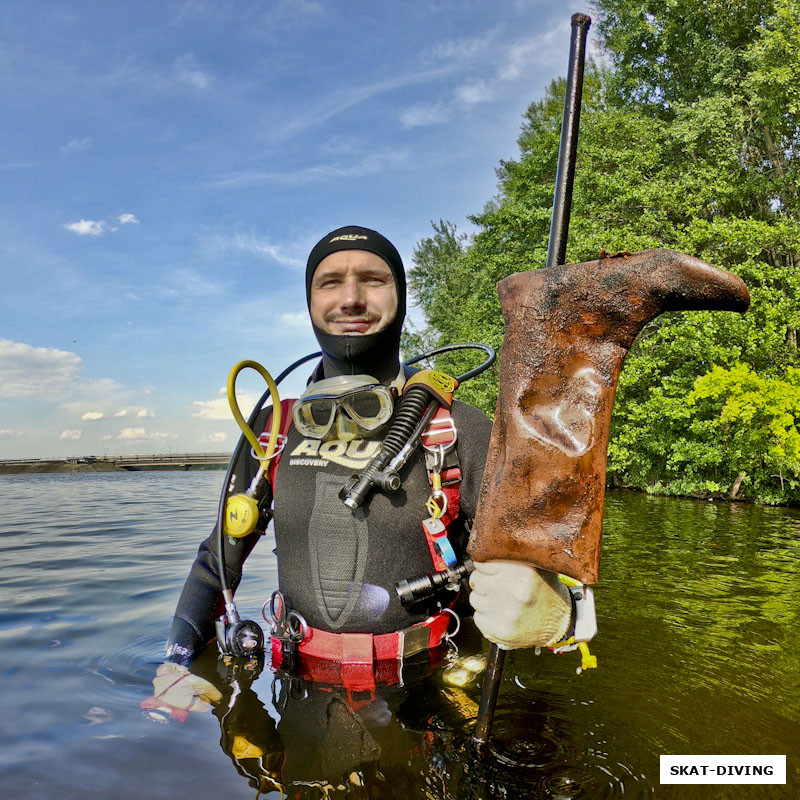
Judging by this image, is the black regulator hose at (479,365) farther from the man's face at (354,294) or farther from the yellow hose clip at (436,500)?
the yellow hose clip at (436,500)

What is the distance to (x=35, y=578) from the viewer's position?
5.62 meters

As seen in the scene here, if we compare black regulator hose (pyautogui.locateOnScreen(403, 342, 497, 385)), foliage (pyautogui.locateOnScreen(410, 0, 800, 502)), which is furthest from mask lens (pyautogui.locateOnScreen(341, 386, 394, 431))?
foliage (pyautogui.locateOnScreen(410, 0, 800, 502))

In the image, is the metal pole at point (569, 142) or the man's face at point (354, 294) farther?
the man's face at point (354, 294)

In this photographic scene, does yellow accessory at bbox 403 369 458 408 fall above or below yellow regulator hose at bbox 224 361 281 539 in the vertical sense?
above

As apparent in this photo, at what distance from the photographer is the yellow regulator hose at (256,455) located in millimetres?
2555

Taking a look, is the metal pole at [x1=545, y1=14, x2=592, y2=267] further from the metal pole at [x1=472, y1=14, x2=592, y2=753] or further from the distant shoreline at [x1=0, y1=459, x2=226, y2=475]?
the distant shoreline at [x1=0, y1=459, x2=226, y2=475]

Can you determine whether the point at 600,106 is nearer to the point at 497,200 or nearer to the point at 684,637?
the point at 497,200

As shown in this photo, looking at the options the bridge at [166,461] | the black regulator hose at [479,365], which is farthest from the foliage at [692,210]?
the bridge at [166,461]

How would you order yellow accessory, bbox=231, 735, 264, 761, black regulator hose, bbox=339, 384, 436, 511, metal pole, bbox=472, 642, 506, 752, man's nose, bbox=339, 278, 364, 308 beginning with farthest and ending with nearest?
man's nose, bbox=339, 278, 364, 308 → black regulator hose, bbox=339, 384, 436, 511 → yellow accessory, bbox=231, 735, 264, 761 → metal pole, bbox=472, 642, 506, 752

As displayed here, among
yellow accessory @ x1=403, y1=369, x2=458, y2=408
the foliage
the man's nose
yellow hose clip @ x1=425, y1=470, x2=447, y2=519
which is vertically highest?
the foliage

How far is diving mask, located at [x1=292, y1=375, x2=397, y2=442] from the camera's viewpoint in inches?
97.7

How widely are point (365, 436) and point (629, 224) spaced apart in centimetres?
1625

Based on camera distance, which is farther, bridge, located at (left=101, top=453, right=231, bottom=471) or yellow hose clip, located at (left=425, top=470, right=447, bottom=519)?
bridge, located at (left=101, top=453, right=231, bottom=471)

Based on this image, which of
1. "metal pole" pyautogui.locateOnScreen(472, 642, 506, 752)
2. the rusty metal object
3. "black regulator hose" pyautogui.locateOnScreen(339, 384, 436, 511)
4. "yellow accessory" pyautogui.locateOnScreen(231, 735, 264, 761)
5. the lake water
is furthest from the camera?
"black regulator hose" pyautogui.locateOnScreen(339, 384, 436, 511)
